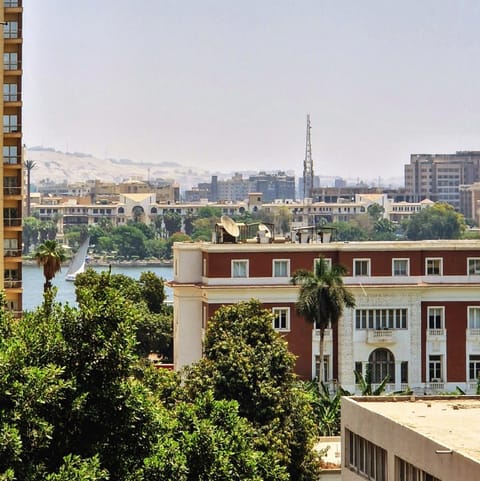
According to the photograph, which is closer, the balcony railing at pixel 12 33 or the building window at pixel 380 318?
the balcony railing at pixel 12 33

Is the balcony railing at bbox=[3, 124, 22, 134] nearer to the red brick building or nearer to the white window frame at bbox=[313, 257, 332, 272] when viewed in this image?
the red brick building

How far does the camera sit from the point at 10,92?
46.5 metres

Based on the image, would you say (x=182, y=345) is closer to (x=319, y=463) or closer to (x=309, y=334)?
(x=309, y=334)

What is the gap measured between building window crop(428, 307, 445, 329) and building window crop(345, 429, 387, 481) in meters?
32.4

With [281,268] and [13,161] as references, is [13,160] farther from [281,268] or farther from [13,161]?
[281,268]

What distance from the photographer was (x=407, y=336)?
5791cm

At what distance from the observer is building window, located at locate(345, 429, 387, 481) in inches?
949

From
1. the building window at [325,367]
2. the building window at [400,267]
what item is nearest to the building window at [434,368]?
the building window at [400,267]

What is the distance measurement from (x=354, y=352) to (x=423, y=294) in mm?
2805

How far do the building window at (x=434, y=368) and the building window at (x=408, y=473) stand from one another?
3471cm

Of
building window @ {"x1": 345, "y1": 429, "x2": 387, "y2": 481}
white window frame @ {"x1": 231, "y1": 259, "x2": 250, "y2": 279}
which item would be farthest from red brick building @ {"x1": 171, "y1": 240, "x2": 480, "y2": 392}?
building window @ {"x1": 345, "y1": 429, "x2": 387, "y2": 481}

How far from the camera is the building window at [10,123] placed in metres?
46.3

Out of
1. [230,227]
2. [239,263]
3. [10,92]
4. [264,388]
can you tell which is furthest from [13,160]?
[230,227]

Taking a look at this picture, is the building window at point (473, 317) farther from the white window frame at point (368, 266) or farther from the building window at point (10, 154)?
the building window at point (10, 154)
